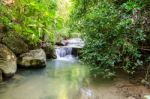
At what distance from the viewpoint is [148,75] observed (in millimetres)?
6066

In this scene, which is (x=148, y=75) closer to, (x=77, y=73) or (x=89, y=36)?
(x=89, y=36)

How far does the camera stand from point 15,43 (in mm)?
9602

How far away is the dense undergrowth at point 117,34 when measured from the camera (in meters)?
5.19

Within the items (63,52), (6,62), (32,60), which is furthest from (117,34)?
(63,52)

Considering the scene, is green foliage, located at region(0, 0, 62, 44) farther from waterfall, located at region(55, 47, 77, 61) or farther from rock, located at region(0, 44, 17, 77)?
waterfall, located at region(55, 47, 77, 61)

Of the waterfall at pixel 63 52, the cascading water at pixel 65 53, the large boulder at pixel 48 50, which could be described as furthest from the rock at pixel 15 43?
the waterfall at pixel 63 52

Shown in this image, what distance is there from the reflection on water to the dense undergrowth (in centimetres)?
121

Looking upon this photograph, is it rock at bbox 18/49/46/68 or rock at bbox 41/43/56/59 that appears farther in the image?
rock at bbox 41/43/56/59

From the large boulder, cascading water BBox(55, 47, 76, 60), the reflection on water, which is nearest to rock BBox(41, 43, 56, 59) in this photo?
the large boulder

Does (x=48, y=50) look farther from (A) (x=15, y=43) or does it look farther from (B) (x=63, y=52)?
(A) (x=15, y=43)

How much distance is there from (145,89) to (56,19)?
9.88 ft

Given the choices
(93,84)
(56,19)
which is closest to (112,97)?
(93,84)

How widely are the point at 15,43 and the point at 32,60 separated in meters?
1.06

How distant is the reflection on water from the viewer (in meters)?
6.33
